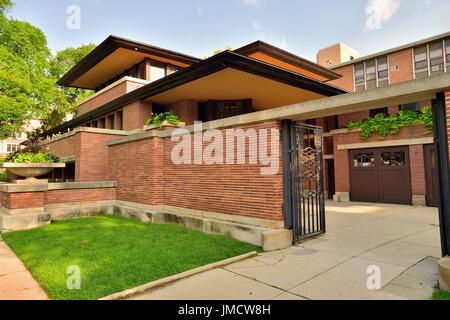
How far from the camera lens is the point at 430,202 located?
13828 millimetres

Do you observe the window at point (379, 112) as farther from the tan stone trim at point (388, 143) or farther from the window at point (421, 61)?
the window at point (421, 61)

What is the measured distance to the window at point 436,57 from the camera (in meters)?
18.2

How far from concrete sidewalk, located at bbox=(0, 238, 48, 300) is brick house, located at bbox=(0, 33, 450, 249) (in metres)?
4.04

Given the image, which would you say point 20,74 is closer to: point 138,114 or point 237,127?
point 138,114

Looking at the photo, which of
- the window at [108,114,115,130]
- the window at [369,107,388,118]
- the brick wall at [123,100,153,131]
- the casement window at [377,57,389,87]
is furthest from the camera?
the casement window at [377,57,389,87]

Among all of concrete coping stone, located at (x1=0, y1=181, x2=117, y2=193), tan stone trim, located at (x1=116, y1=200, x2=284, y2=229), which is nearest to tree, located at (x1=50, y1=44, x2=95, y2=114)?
concrete coping stone, located at (x1=0, y1=181, x2=117, y2=193)

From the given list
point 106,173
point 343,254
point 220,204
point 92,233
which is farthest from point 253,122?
point 106,173

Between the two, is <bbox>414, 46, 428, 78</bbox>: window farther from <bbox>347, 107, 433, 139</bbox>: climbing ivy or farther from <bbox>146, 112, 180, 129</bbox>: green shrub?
<bbox>146, 112, 180, 129</bbox>: green shrub

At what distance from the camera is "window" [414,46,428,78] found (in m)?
18.9

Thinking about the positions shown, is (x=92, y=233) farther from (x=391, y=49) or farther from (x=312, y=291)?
(x=391, y=49)

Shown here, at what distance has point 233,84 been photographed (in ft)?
35.5

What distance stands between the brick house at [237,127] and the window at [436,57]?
0.07 meters

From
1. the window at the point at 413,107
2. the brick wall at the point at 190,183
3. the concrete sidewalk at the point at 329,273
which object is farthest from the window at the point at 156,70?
the window at the point at 413,107

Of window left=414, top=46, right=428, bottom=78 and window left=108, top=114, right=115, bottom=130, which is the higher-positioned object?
window left=414, top=46, right=428, bottom=78
